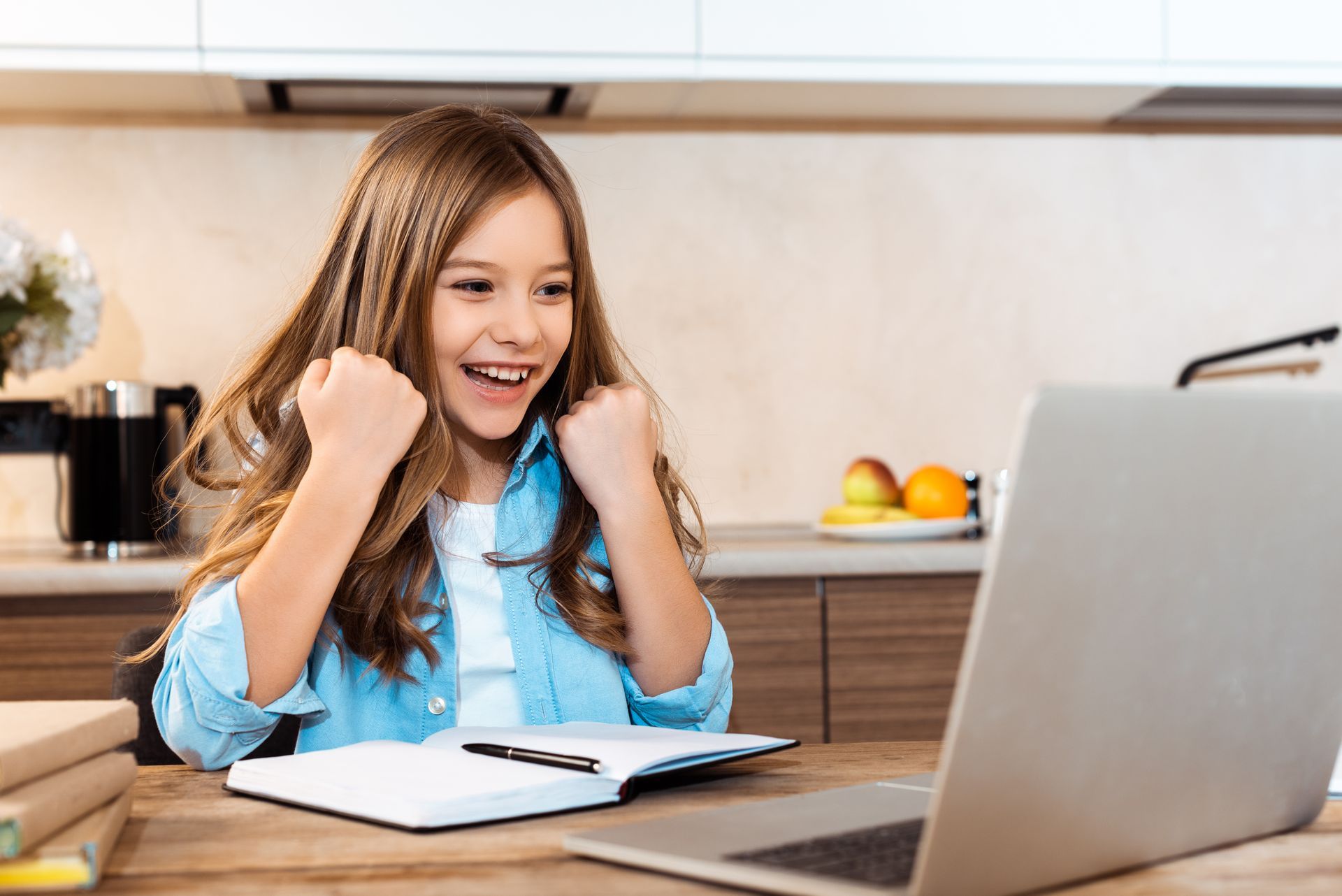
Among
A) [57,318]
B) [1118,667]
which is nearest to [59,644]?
[57,318]

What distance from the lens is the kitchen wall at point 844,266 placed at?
230 centimetres

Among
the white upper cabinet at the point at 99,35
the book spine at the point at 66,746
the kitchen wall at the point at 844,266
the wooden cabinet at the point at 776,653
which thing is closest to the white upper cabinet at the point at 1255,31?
the kitchen wall at the point at 844,266

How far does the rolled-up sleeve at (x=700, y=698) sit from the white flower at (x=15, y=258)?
109 cm

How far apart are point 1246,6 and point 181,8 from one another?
1706 millimetres

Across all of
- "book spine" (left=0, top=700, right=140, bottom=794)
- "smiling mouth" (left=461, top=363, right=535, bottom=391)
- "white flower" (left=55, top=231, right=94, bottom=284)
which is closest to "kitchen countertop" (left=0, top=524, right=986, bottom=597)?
"white flower" (left=55, top=231, right=94, bottom=284)

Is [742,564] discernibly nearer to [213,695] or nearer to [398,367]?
[398,367]

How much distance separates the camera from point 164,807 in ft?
2.43

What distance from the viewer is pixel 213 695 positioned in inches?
37.5

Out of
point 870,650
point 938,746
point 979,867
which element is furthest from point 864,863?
point 870,650

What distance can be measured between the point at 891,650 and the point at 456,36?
1149 millimetres

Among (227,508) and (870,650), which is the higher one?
(227,508)

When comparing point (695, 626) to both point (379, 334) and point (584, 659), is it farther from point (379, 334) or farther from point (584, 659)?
point (379, 334)

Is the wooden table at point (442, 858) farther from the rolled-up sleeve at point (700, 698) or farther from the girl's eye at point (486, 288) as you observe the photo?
the girl's eye at point (486, 288)

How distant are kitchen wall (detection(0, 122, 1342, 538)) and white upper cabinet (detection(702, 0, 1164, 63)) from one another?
35cm
